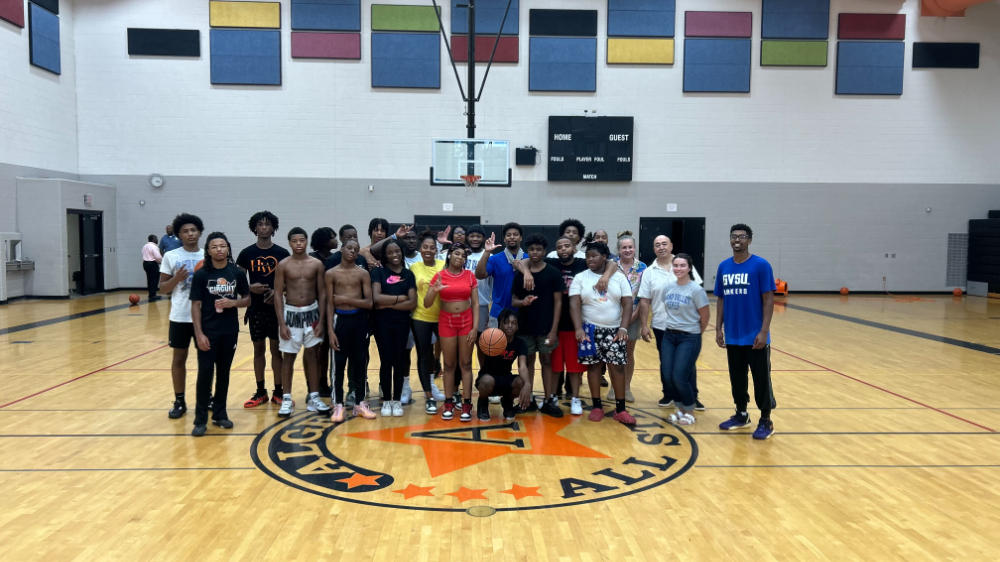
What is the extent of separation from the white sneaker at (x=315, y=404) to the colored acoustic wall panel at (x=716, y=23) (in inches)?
623

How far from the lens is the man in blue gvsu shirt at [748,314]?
5492 mm

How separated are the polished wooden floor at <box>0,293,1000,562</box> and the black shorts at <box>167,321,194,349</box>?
2.43ft

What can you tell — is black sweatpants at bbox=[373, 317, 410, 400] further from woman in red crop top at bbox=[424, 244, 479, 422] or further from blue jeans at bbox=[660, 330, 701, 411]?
blue jeans at bbox=[660, 330, 701, 411]

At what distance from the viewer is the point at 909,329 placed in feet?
40.4

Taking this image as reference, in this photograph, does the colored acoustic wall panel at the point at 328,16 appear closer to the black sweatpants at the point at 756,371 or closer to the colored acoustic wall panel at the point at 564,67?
the colored acoustic wall panel at the point at 564,67

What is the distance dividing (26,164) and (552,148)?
1321 centimetres

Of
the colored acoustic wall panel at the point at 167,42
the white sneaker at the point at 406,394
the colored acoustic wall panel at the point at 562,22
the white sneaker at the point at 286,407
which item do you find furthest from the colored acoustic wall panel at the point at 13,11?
the white sneaker at the point at 406,394

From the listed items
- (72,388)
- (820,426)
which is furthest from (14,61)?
(820,426)

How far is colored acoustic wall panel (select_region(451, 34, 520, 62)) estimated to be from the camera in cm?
1766

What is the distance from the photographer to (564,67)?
1802 cm

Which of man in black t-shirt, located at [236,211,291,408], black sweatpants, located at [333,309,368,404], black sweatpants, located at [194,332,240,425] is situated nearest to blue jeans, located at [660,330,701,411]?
black sweatpants, located at [333,309,368,404]

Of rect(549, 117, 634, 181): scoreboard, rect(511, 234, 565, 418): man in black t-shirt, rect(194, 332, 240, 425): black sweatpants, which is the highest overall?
rect(549, 117, 634, 181): scoreboard

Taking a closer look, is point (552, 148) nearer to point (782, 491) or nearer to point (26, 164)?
point (26, 164)

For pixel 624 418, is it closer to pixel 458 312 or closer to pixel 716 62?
pixel 458 312
